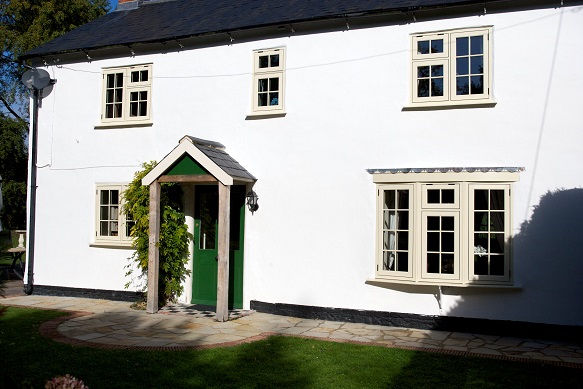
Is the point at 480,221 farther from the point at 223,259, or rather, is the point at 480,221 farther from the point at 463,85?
the point at 223,259

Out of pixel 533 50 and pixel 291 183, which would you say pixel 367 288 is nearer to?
pixel 291 183

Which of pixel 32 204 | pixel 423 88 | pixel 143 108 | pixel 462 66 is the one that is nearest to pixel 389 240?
pixel 423 88

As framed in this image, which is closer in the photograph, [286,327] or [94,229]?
[286,327]

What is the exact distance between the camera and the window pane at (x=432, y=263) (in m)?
10.3

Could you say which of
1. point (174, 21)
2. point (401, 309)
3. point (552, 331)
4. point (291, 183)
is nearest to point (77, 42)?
point (174, 21)

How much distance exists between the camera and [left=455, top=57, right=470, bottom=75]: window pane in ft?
34.2

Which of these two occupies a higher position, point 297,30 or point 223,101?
point 297,30

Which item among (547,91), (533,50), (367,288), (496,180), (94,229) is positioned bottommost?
(367,288)

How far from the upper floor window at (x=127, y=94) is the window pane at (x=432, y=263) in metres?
7.30

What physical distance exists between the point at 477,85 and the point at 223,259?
589 centimetres

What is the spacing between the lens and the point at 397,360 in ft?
26.7

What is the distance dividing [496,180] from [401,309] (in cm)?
300

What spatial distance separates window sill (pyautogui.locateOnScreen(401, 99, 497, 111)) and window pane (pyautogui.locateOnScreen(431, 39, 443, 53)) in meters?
1.05

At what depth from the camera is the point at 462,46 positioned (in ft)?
34.4
